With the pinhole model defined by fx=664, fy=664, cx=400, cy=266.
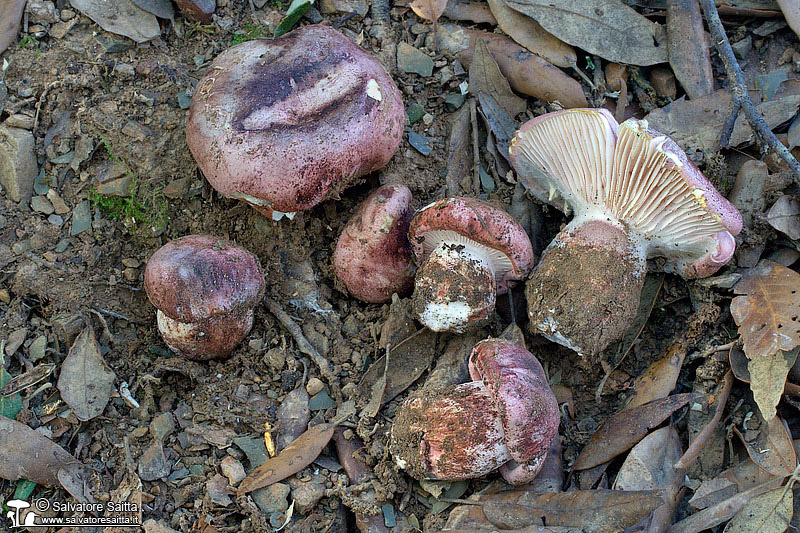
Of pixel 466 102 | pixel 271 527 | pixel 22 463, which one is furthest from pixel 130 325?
pixel 466 102

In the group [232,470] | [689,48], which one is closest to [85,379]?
[232,470]

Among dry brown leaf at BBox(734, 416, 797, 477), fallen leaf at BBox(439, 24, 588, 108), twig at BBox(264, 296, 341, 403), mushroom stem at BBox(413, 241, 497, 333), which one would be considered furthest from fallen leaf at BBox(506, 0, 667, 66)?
twig at BBox(264, 296, 341, 403)

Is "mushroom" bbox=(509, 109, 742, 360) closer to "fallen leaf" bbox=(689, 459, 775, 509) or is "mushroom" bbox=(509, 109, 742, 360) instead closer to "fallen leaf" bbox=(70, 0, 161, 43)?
"fallen leaf" bbox=(689, 459, 775, 509)

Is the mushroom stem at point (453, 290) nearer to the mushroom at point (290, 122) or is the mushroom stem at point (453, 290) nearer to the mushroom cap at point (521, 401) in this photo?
the mushroom cap at point (521, 401)

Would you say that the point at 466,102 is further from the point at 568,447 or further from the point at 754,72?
the point at 568,447

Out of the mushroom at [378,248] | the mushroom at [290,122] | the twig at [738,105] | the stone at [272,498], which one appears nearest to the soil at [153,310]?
the stone at [272,498]
